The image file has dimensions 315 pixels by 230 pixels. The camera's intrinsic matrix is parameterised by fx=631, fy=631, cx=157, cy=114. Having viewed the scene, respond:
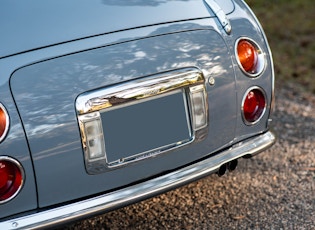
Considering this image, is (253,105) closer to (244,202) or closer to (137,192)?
(244,202)

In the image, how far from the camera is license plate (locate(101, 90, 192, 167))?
2.76 meters

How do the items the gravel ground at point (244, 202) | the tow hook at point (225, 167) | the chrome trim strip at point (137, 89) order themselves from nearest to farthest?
the chrome trim strip at point (137, 89) < the tow hook at point (225, 167) < the gravel ground at point (244, 202)

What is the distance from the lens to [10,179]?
8.57ft

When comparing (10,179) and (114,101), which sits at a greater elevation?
(114,101)

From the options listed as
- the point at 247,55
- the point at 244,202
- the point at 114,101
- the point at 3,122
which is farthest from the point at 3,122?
the point at 244,202

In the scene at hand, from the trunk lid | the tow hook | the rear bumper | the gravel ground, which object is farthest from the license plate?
the gravel ground

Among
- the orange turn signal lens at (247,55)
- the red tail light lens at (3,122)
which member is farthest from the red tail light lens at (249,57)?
the red tail light lens at (3,122)

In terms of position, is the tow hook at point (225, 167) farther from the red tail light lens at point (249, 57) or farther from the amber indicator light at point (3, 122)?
the amber indicator light at point (3, 122)

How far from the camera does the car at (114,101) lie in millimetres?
2627

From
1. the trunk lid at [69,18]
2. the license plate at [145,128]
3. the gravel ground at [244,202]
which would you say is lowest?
the gravel ground at [244,202]

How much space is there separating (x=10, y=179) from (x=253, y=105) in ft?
4.31

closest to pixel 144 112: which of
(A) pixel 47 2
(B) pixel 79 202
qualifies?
(B) pixel 79 202

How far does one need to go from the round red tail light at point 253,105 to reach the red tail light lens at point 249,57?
0.33ft

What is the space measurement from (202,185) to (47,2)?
158 centimetres
